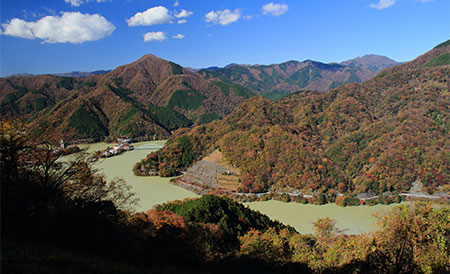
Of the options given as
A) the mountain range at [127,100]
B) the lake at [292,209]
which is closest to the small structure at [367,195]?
the lake at [292,209]

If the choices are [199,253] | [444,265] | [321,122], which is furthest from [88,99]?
[444,265]

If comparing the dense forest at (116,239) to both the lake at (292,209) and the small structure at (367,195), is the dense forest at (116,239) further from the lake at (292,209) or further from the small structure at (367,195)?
the small structure at (367,195)

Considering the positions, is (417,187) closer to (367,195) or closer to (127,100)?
(367,195)

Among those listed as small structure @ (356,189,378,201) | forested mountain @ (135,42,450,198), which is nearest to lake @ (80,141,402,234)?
small structure @ (356,189,378,201)

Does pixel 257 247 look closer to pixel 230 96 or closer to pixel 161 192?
pixel 161 192

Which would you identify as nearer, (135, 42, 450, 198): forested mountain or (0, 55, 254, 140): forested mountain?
(135, 42, 450, 198): forested mountain

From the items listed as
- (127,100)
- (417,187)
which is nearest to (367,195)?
(417,187)

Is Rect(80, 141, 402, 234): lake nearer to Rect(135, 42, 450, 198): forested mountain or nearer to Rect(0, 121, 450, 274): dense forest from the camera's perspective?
Rect(135, 42, 450, 198): forested mountain
